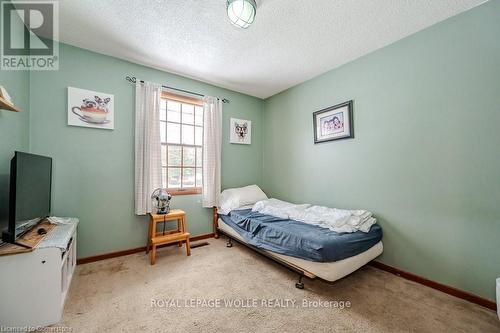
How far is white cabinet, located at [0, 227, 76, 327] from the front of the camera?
1316mm

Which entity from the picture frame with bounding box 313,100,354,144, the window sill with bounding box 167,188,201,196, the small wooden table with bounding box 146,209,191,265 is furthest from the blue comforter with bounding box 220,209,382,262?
the picture frame with bounding box 313,100,354,144

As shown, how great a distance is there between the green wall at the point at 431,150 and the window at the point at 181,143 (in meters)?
2.10

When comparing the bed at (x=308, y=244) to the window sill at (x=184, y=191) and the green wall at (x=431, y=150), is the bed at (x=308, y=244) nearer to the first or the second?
the green wall at (x=431, y=150)

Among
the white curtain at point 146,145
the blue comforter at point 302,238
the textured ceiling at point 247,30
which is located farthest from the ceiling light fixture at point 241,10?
the blue comforter at point 302,238

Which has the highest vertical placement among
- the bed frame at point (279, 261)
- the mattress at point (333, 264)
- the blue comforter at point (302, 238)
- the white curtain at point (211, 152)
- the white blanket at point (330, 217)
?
the white curtain at point (211, 152)

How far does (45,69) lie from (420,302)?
4523 mm

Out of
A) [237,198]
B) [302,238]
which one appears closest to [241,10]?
[302,238]

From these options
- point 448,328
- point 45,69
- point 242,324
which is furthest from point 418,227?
point 45,69

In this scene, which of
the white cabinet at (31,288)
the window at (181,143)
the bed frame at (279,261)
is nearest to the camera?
the white cabinet at (31,288)

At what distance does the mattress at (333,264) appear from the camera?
1.71 metres

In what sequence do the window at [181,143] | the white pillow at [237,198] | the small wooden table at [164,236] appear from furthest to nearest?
1. the white pillow at [237,198]
2. the window at [181,143]
3. the small wooden table at [164,236]

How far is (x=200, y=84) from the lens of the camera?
3.31m

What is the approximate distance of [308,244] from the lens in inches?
70.9

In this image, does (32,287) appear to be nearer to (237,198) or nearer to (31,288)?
(31,288)
